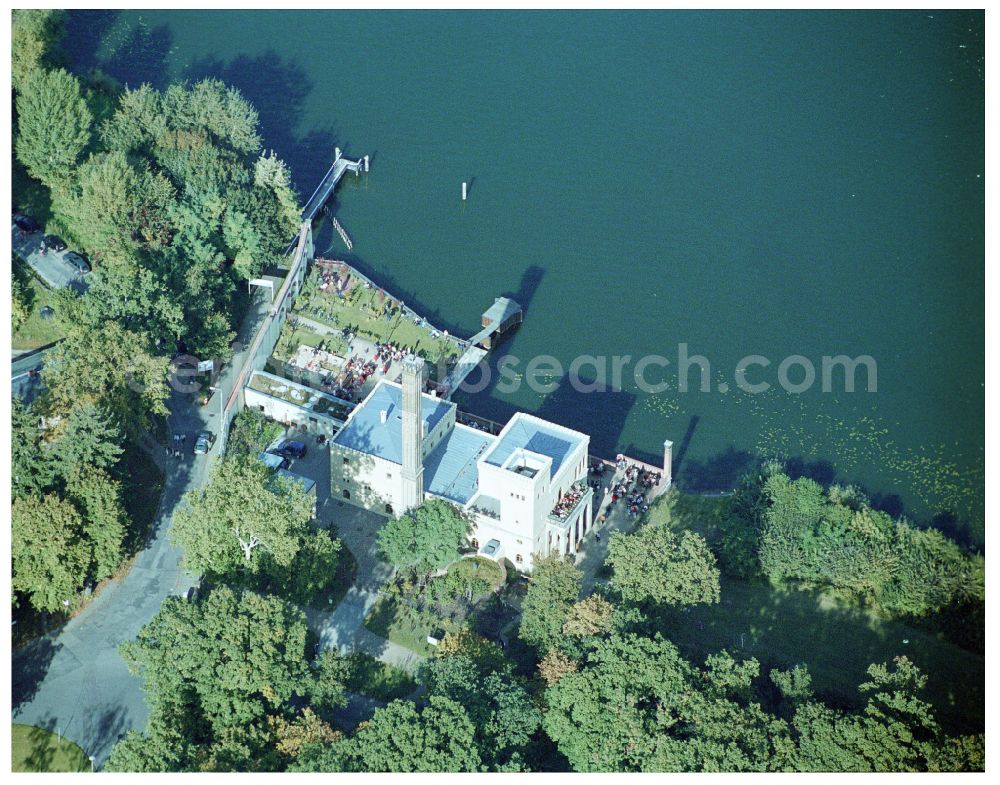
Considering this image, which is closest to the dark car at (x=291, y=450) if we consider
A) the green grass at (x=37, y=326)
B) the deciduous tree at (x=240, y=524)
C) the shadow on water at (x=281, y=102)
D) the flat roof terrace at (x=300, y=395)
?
the flat roof terrace at (x=300, y=395)

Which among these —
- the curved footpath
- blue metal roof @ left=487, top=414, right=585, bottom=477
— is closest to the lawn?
the curved footpath

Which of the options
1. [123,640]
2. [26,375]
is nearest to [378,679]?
[123,640]

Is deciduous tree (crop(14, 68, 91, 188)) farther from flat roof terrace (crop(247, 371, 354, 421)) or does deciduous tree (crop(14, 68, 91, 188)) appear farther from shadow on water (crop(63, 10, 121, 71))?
shadow on water (crop(63, 10, 121, 71))

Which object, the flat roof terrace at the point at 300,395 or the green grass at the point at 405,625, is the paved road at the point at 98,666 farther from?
the flat roof terrace at the point at 300,395

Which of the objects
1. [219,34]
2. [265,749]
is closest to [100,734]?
[265,749]

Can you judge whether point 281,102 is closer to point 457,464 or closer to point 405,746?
point 457,464

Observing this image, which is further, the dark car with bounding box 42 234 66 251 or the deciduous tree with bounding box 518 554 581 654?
the dark car with bounding box 42 234 66 251
